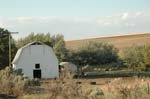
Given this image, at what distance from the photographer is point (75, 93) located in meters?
19.9

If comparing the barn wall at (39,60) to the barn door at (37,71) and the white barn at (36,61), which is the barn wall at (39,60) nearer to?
the white barn at (36,61)

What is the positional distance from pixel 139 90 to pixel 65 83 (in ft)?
13.3

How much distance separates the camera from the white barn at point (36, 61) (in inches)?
3317

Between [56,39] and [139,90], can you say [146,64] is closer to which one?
[56,39]

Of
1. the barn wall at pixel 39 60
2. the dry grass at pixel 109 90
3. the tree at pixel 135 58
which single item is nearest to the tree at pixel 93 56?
the tree at pixel 135 58

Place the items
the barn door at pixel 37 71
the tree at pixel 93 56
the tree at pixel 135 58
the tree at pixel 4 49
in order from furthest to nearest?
the tree at pixel 93 56
the tree at pixel 135 58
the tree at pixel 4 49
the barn door at pixel 37 71

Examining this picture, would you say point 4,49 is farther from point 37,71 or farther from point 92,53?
point 92,53

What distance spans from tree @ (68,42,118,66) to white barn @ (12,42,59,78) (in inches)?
976

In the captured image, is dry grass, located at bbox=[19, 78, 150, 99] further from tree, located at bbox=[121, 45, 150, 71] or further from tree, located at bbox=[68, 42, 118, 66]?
tree, located at bbox=[68, 42, 118, 66]

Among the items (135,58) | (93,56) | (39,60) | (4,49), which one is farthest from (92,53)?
(39,60)

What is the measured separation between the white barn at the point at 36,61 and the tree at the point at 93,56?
81.4ft

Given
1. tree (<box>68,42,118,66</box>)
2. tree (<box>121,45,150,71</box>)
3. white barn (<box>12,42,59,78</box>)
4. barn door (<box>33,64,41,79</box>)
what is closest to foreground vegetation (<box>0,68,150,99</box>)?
white barn (<box>12,42,59,78</box>)

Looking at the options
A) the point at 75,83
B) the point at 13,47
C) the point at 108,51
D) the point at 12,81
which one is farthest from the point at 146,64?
the point at 75,83

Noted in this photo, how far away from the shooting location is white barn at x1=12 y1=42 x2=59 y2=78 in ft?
276
